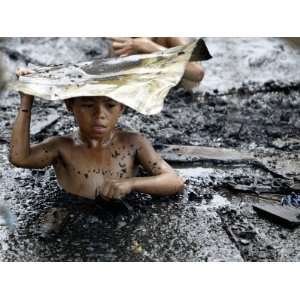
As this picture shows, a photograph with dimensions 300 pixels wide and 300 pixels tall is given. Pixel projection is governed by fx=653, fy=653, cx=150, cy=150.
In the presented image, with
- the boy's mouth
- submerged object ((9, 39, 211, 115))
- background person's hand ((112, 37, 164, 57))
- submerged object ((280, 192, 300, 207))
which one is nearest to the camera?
submerged object ((9, 39, 211, 115))

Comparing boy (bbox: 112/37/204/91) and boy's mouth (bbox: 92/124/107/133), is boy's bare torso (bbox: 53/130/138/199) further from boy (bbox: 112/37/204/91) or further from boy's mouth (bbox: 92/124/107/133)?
boy (bbox: 112/37/204/91)

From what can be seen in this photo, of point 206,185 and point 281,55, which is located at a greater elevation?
point 281,55

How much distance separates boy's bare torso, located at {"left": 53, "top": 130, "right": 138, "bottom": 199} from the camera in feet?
10.4

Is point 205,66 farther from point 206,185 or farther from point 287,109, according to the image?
point 206,185

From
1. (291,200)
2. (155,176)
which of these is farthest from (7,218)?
(291,200)

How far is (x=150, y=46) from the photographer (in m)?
4.25

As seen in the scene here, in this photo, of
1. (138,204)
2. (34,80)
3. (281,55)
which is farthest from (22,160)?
(281,55)

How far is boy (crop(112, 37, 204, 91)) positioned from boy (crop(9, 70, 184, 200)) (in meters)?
1.10

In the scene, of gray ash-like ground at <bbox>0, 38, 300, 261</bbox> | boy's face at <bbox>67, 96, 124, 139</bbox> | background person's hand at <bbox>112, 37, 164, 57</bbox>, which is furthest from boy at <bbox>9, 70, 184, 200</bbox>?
background person's hand at <bbox>112, 37, 164, 57</bbox>

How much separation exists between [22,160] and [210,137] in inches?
51.6

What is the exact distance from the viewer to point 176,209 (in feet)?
10.6

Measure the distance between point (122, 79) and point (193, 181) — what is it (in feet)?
2.78

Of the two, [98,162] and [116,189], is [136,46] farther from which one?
[116,189]

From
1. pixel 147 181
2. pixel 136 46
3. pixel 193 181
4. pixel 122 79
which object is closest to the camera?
pixel 122 79
